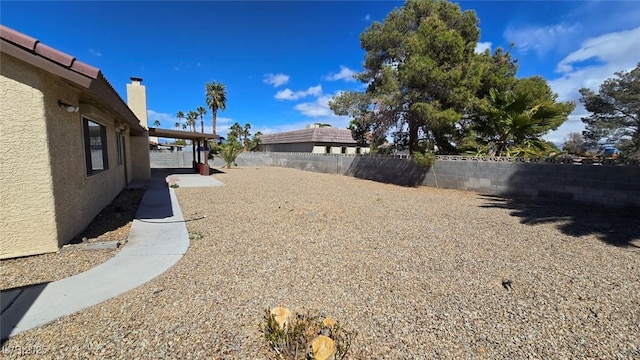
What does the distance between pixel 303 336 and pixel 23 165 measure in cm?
463

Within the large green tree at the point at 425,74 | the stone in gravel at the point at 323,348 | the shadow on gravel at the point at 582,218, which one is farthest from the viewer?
the large green tree at the point at 425,74

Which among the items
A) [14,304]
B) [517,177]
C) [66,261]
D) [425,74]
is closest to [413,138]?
[425,74]

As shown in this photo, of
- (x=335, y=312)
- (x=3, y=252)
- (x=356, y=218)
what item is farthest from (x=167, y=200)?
(x=335, y=312)

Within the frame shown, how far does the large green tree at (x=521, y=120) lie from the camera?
34.4ft

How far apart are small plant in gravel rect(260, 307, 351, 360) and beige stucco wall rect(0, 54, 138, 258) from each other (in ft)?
12.9

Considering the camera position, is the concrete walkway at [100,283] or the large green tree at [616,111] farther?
the large green tree at [616,111]

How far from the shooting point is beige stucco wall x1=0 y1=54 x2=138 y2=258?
3.96 m

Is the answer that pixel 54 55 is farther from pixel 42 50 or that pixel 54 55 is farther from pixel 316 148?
pixel 316 148

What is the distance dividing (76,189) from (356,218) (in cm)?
584

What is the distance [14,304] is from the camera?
3.05 meters

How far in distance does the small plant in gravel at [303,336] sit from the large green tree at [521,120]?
11151 mm

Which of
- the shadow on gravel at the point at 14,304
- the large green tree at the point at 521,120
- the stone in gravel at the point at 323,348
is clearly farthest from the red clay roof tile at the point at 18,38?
the large green tree at the point at 521,120

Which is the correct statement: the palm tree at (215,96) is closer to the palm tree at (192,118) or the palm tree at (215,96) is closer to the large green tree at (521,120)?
the palm tree at (192,118)

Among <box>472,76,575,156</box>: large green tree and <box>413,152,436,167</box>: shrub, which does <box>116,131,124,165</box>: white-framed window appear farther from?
<box>472,76,575,156</box>: large green tree
